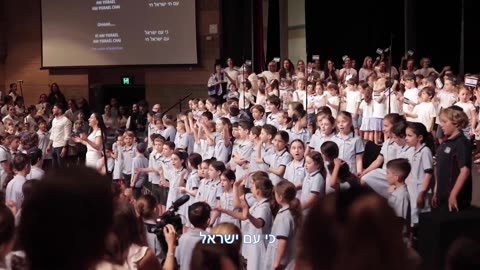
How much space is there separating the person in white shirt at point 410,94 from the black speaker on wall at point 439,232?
6.28m

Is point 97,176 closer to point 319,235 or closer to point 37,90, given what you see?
point 319,235

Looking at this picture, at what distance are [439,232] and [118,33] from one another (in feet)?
49.1

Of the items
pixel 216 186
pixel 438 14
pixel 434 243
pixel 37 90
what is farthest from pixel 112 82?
pixel 434 243

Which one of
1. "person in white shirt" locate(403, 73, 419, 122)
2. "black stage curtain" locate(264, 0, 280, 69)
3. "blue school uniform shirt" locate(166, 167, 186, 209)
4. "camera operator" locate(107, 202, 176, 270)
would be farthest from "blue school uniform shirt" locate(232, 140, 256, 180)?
"black stage curtain" locate(264, 0, 280, 69)

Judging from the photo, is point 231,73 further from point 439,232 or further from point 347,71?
point 439,232

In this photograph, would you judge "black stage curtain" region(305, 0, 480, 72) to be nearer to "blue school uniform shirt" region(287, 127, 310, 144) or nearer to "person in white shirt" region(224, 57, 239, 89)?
"person in white shirt" region(224, 57, 239, 89)

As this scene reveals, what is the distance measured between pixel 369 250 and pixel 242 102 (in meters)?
12.7

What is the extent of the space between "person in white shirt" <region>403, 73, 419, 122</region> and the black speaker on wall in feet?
20.6

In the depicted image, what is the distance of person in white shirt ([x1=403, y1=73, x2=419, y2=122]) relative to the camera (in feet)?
34.7

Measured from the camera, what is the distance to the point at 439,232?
13.5ft

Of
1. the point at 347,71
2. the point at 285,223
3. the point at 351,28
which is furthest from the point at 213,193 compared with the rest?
the point at 351,28

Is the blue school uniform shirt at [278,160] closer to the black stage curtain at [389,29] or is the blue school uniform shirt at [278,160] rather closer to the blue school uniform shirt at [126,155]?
the blue school uniform shirt at [126,155]

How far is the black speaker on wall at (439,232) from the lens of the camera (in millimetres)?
3975
